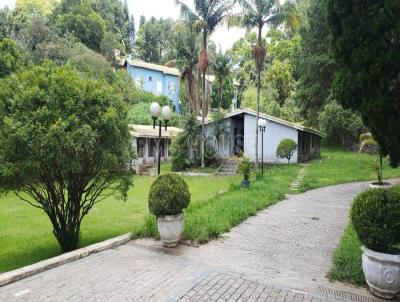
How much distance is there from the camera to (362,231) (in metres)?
5.23

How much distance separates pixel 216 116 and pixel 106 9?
134 ft

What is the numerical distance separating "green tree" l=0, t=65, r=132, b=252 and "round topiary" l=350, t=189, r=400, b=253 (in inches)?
195

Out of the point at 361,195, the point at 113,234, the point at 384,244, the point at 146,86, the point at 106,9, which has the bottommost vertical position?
the point at 113,234

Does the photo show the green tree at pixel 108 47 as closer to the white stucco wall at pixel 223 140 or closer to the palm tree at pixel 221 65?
the palm tree at pixel 221 65

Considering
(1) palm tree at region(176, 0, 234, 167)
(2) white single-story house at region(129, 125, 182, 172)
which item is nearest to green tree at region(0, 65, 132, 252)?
(1) palm tree at region(176, 0, 234, 167)

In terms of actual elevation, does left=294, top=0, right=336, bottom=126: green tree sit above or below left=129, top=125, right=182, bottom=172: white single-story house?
above

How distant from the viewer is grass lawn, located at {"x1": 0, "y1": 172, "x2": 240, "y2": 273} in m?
8.04

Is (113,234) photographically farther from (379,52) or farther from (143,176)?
(143,176)

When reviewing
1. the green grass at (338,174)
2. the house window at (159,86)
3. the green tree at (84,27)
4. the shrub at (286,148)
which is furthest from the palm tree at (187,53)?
the green tree at (84,27)

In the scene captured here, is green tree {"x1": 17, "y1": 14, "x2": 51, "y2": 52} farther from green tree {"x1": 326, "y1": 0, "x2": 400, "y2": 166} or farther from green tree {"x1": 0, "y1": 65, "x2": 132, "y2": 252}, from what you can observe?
green tree {"x1": 326, "y1": 0, "x2": 400, "y2": 166}

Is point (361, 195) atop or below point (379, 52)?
below

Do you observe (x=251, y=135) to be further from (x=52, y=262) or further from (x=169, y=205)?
(x=52, y=262)

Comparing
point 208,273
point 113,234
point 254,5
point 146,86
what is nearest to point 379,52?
point 208,273

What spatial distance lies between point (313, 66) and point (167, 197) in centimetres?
3094
